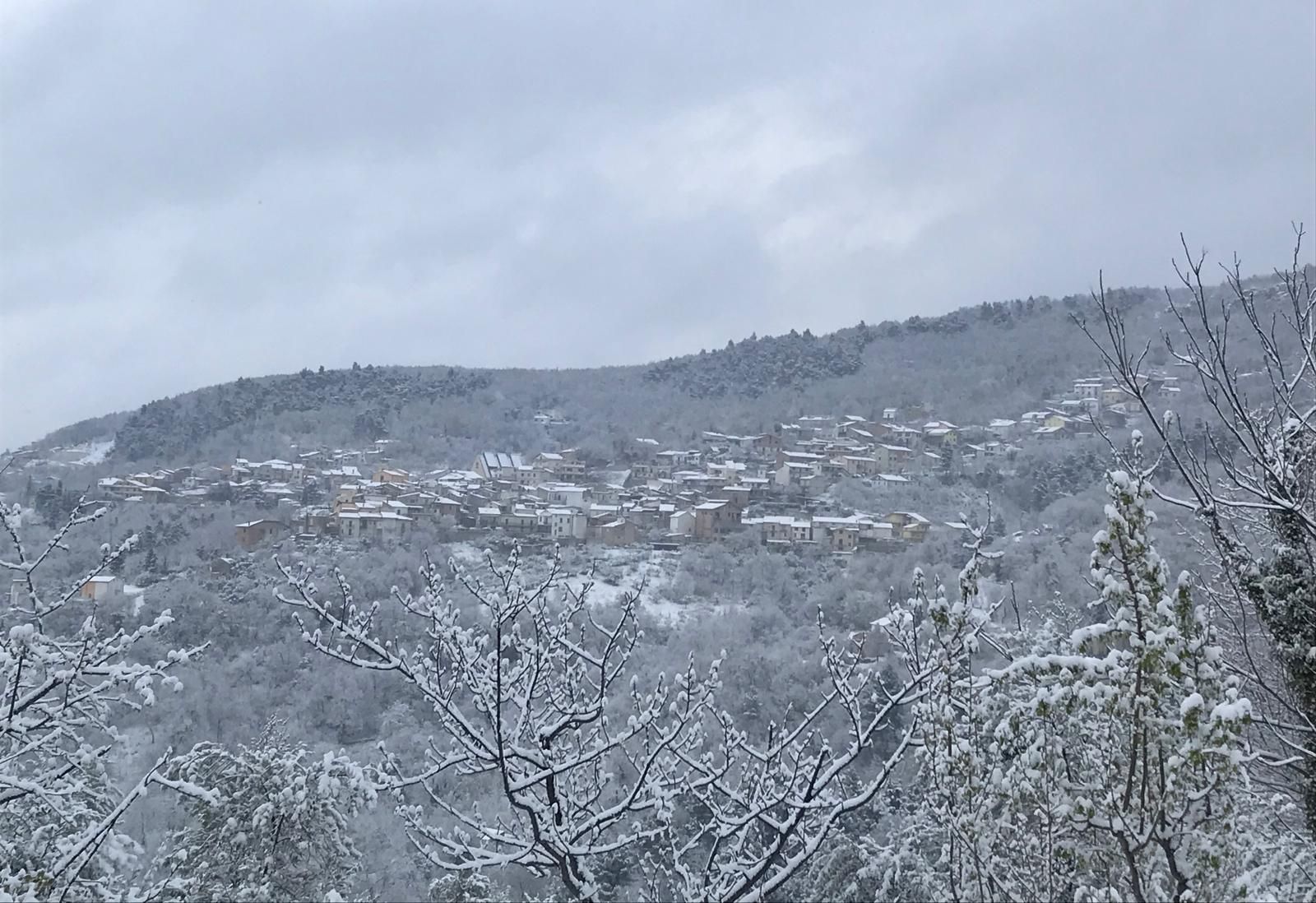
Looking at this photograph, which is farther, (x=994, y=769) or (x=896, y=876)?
(x=896, y=876)

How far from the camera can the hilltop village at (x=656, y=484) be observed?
111ft

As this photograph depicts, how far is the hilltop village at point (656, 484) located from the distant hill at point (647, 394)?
2.89m

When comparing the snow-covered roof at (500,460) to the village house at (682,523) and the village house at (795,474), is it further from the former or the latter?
the village house at (795,474)

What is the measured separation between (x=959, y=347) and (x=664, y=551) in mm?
39960

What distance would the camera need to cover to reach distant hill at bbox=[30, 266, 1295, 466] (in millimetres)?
51375

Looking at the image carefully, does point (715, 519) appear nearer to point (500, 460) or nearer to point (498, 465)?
point (498, 465)

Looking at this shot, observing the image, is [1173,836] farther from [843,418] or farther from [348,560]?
[843,418]

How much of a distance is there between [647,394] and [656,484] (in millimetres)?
21509

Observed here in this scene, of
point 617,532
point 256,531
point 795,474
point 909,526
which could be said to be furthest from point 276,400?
point 909,526

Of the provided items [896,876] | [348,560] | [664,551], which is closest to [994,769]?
[896,876]

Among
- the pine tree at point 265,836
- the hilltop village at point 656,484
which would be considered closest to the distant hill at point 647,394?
the hilltop village at point 656,484

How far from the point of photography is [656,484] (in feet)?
138

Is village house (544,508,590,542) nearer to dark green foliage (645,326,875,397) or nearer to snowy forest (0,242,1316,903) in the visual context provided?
snowy forest (0,242,1316,903)

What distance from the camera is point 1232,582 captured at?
333 cm
